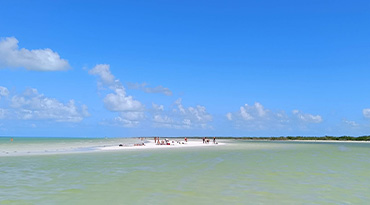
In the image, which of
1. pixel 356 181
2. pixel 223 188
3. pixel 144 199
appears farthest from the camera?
pixel 356 181

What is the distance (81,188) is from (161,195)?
558 cm

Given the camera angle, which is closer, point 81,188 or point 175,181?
point 81,188

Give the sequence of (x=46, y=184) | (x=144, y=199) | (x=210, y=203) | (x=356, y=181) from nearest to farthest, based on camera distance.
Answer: (x=210, y=203) < (x=144, y=199) < (x=46, y=184) < (x=356, y=181)

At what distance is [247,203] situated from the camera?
1563cm

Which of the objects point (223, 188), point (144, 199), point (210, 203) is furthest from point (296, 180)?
point (144, 199)

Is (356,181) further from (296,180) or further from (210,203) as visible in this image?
(210,203)

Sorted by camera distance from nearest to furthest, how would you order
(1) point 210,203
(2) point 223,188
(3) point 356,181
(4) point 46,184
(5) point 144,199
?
(1) point 210,203
(5) point 144,199
(2) point 223,188
(4) point 46,184
(3) point 356,181

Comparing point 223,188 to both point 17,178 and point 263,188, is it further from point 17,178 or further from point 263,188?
point 17,178

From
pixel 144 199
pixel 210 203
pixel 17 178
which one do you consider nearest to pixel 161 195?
pixel 144 199

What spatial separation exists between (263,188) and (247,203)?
4.55 meters

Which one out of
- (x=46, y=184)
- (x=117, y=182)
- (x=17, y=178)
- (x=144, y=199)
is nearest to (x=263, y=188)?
(x=144, y=199)

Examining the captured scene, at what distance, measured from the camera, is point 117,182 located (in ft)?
73.3

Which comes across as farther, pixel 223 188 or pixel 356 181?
pixel 356 181

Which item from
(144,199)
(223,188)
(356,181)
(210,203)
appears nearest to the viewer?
(210,203)
